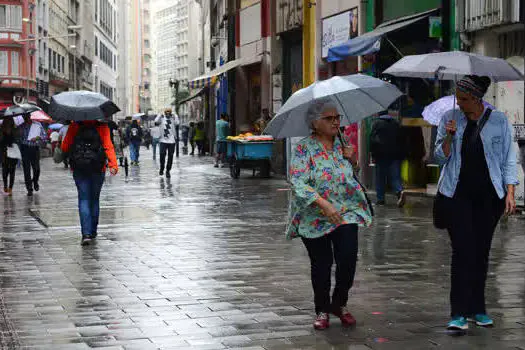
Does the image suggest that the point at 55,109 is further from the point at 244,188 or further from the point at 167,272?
the point at 244,188

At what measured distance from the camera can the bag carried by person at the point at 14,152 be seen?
2177 cm

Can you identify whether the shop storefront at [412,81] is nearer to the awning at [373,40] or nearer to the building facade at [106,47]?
the awning at [373,40]

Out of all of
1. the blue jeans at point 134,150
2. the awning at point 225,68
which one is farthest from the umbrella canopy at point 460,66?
the blue jeans at point 134,150

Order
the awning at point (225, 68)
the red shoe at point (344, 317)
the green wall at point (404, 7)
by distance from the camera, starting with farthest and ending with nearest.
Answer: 1. the awning at point (225, 68)
2. the green wall at point (404, 7)
3. the red shoe at point (344, 317)

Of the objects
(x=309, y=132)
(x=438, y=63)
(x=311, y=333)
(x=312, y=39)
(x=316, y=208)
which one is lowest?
(x=311, y=333)

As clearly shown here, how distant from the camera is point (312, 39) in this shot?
26906mm

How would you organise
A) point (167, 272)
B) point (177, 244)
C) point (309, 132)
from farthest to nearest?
point (177, 244)
point (167, 272)
point (309, 132)

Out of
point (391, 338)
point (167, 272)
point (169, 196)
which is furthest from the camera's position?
point (169, 196)

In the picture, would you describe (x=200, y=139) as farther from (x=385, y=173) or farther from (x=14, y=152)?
(x=385, y=173)

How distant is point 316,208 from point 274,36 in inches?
928

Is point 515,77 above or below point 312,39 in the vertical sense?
below

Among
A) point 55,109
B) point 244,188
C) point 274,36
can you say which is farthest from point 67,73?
point 55,109

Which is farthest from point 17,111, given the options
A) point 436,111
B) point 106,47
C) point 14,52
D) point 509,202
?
point 106,47

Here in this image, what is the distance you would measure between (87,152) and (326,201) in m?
6.05
